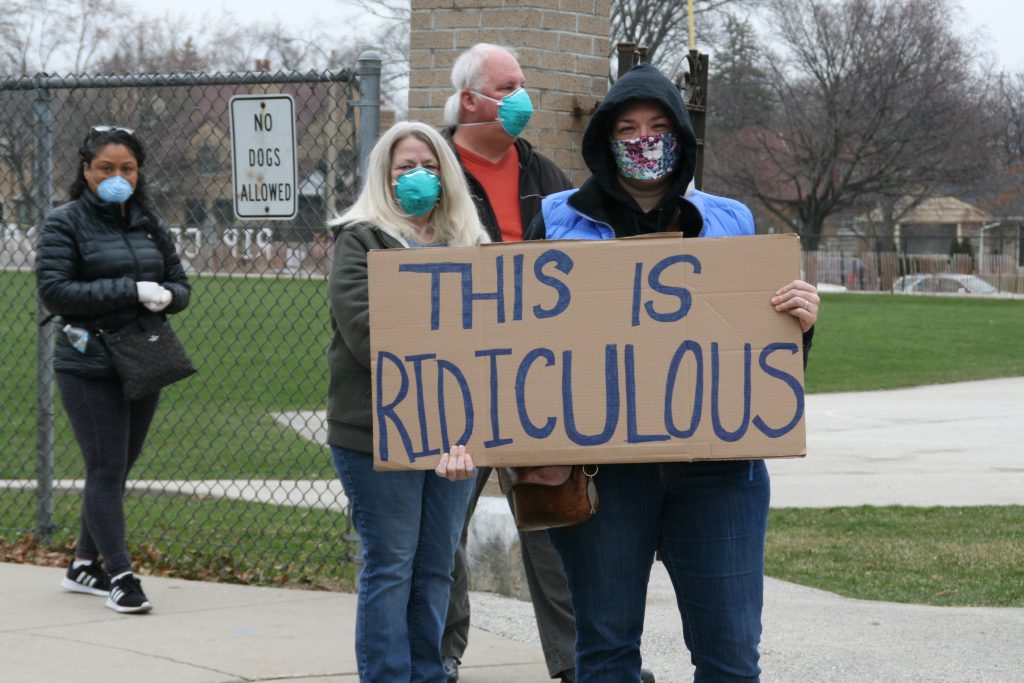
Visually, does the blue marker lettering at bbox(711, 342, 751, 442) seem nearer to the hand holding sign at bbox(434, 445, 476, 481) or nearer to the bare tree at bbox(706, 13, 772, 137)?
the hand holding sign at bbox(434, 445, 476, 481)

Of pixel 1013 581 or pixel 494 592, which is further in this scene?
pixel 1013 581

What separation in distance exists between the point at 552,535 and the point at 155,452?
827 centimetres

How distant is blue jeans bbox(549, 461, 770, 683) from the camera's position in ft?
9.95

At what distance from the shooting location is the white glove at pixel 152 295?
17.4ft

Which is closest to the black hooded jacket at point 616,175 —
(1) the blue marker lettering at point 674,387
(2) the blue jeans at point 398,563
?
(1) the blue marker lettering at point 674,387

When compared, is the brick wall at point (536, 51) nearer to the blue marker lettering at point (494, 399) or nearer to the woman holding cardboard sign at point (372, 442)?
the woman holding cardboard sign at point (372, 442)

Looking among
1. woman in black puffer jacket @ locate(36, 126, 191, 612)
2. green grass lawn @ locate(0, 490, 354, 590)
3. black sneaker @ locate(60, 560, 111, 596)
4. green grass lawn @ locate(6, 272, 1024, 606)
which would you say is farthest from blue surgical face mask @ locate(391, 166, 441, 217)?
green grass lawn @ locate(6, 272, 1024, 606)

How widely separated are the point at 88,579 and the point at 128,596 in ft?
1.32

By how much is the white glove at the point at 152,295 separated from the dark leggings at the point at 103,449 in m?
0.34

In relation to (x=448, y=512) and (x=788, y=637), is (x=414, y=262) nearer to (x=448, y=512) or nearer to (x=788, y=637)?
(x=448, y=512)

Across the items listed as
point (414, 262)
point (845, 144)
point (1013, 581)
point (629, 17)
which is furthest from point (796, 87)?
point (414, 262)

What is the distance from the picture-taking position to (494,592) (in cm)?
575

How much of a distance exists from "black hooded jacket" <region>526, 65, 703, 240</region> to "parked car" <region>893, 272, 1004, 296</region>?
42103mm

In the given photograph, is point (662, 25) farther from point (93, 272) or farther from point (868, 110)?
point (93, 272)
